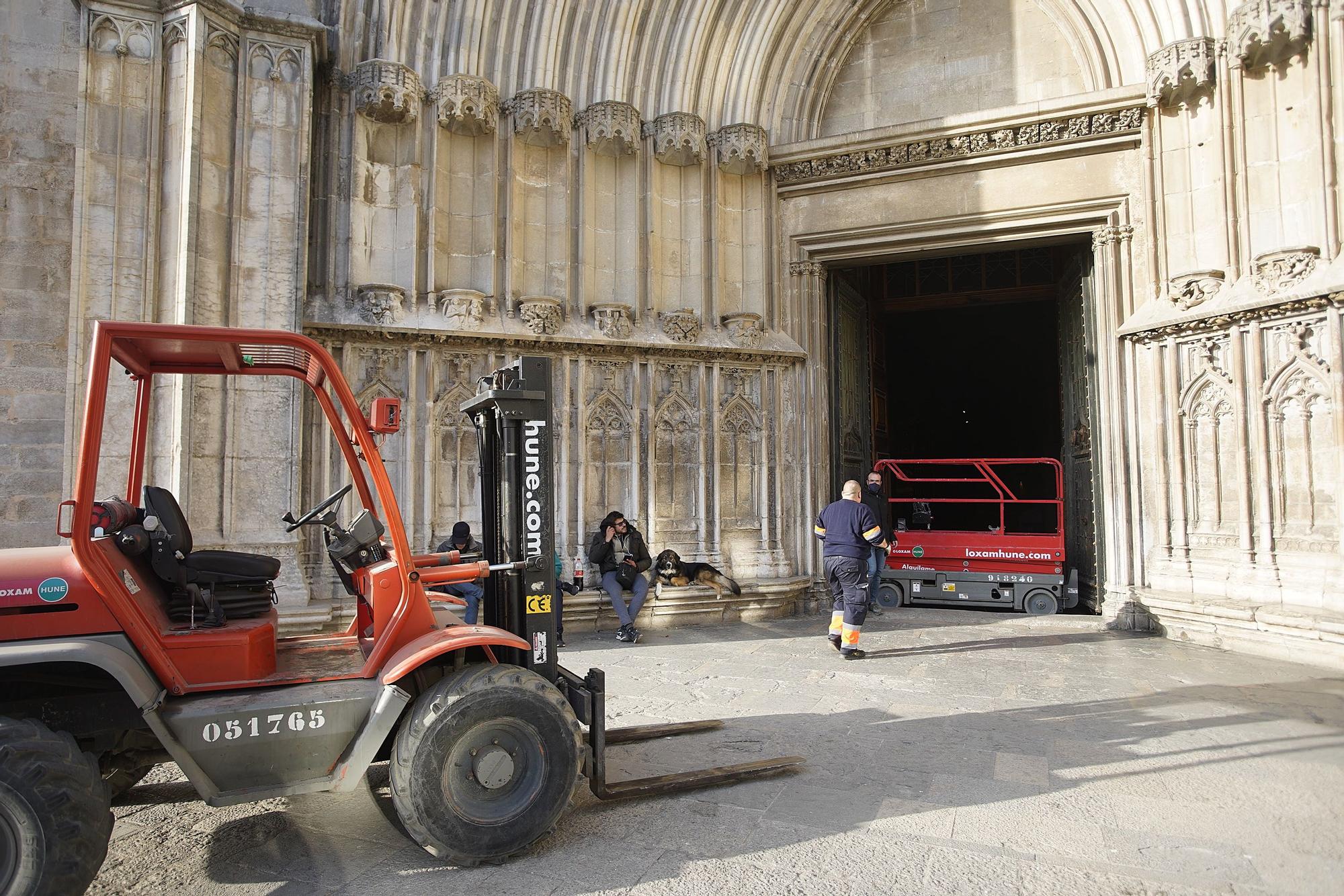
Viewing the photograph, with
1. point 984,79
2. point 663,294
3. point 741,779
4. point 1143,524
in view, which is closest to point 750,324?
point 663,294

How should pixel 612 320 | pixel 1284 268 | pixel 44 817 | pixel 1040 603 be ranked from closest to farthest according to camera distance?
1. pixel 44 817
2. pixel 1284 268
3. pixel 612 320
4. pixel 1040 603

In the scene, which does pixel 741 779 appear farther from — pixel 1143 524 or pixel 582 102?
pixel 582 102

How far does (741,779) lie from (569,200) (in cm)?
730

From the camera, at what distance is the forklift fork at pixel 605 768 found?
12.6 feet

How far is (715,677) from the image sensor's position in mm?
6531

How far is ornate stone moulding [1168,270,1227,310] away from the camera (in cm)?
827

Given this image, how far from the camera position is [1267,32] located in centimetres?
772

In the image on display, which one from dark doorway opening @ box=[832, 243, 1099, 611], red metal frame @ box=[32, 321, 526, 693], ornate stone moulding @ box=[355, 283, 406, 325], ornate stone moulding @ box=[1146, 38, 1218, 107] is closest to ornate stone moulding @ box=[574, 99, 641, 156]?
ornate stone moulding @ box=[355, 283, 406, 325]

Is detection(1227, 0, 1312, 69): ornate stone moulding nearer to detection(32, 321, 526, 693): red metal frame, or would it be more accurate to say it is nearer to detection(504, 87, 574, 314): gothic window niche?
detection(504, 87, 574, 314): gothic window niche

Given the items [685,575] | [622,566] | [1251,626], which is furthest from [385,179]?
[1251,626]

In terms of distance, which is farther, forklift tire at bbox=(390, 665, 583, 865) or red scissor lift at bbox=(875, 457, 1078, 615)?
red scissor lift at bbox=(875, 457, 1078, 615)

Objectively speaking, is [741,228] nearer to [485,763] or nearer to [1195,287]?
[1195,287]

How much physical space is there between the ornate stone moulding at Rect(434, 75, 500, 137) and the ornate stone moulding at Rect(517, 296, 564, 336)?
1.96 m

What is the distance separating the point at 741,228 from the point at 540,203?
2512 mm
